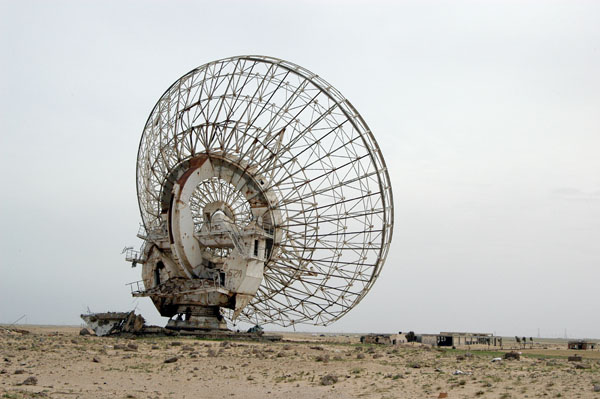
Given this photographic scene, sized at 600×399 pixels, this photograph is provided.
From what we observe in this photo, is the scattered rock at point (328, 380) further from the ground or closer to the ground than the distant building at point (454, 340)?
closer to the ground

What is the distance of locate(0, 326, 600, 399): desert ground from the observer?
1839 cm

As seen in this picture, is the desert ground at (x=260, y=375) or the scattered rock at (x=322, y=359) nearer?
the desert ground at (x=260, y=375)

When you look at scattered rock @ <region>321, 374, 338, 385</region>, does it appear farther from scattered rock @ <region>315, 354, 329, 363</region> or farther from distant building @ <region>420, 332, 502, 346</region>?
distant building @ <region>420, 332, 502, 346</region>

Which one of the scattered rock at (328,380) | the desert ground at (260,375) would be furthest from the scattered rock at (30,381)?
the scattered rock at (328,380)

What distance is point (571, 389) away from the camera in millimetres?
18734

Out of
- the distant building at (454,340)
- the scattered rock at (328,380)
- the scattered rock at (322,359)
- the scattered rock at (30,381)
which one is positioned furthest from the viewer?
the distant building at (454,340)

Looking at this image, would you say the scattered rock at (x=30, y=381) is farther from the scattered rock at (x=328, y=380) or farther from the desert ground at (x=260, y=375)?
the scattered rock at (x=328, y=380)

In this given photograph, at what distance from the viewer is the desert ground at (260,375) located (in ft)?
60.3

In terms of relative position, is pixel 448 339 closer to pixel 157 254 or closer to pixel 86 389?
pixel 157 254

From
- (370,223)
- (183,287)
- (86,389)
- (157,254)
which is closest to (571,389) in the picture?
(86,389)

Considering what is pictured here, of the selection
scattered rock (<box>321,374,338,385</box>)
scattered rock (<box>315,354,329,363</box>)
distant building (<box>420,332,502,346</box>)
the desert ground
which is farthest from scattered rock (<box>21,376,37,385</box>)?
distant building (<box>420,332,502,346</box>)

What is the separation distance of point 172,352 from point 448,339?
27177 mm

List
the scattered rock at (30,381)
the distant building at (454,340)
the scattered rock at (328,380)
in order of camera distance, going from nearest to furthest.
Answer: the scattered rock at (30,381) < the scattered rock at (328,380) < the distant building at (454,340)

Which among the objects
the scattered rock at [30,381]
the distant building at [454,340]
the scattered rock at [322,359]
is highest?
the distant building at [454,340]
